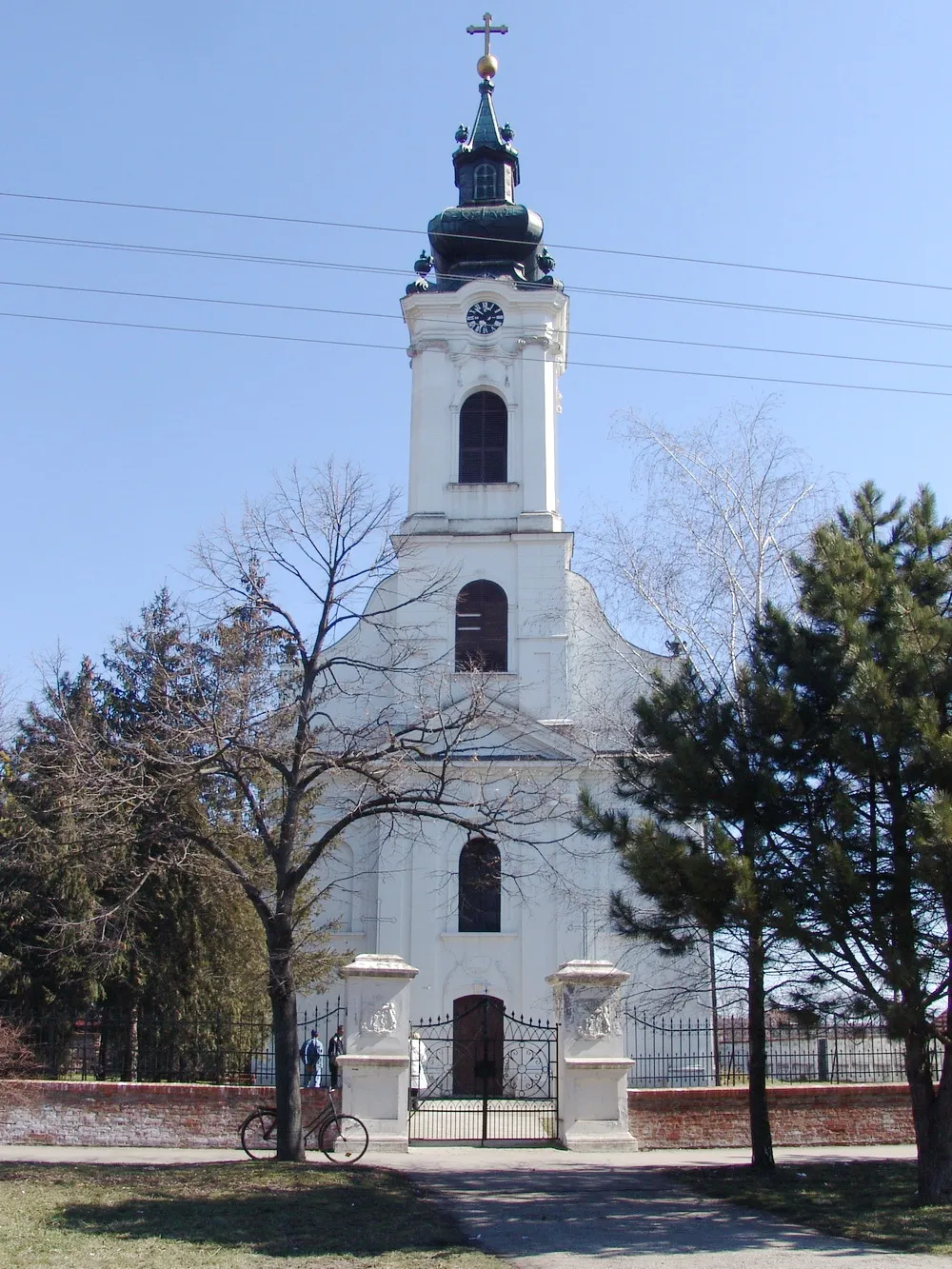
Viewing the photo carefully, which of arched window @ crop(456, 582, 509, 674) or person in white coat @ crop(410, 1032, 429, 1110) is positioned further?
arched window @ crop(456, 582, 509, 674)

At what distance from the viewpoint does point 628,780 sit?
43.5 ft

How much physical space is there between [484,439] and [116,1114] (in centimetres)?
1954

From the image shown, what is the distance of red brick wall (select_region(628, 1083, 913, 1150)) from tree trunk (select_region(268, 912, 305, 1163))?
16.2 ft

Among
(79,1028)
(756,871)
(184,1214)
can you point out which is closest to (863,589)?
(756,871)

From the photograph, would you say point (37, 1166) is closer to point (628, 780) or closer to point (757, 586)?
point (628, 780)

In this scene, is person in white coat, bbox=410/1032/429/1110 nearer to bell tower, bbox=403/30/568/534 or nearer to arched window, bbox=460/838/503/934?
arched window, bbox=460/838/503/934

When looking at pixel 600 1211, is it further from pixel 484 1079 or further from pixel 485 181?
pixel 485 181

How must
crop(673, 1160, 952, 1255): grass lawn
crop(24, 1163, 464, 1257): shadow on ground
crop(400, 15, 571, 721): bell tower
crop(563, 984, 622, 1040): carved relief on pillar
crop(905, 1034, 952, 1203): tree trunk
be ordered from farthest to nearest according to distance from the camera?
1. crop(400, 15, 571, 721): bell tower
2. crop(563, 984, 622, 1040): carved relief on pillar
3. crop(905, 1034, 952, 1203): tree trunk
4. crop(673, 1160, 952, 1255): grass lawn
5. crop(24, 1163, 464, 1257): shadow on ground

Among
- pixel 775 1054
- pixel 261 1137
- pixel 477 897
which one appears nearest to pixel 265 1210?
pixel 261 1137

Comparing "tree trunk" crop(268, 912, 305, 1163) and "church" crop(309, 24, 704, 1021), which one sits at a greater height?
"church" crop(309, 24, 704, 1021)

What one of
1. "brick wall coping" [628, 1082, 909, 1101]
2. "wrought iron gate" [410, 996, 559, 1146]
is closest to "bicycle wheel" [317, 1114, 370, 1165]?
"wrought iron gate" [410, 996, 559, 1146]

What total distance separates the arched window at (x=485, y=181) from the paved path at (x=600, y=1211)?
26.1 m

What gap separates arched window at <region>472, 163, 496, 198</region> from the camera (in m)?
35.2

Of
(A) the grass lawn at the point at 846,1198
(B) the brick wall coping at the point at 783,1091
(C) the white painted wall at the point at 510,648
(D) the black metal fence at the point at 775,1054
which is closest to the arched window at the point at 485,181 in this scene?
(C) the white painted wall at the point at 510,648
